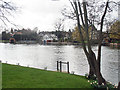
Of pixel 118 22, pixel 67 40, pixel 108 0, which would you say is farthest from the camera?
pixel 67 40

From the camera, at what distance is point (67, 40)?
61938 millimetres

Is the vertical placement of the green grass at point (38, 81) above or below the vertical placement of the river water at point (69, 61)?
above

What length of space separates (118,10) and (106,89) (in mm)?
3395

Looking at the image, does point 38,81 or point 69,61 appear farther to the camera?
point 69,61

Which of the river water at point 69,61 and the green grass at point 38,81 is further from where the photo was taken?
the river water at point 69,61

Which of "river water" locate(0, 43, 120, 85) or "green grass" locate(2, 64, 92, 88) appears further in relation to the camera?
"river water" locate(0, 43, 120, 85)

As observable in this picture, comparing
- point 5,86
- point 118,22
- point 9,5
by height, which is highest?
point 9,5

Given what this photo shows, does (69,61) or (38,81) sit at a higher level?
(38,81)

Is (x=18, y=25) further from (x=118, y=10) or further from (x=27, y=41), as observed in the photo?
(x=27, y=41)

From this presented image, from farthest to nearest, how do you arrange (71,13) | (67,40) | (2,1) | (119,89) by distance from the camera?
(67,40)
(2,1)
(71,13)
(119,89)

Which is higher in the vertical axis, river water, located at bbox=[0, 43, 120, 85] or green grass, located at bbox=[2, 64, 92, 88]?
green grass, located at bbox=[2, 64, 92, 88]

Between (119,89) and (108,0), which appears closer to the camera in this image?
(119,89)

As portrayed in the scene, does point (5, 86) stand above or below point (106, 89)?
above

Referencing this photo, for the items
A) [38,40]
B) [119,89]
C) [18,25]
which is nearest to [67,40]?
[38,40]
